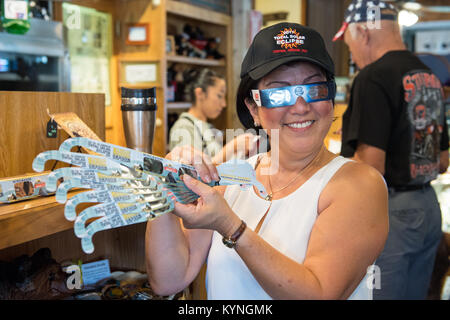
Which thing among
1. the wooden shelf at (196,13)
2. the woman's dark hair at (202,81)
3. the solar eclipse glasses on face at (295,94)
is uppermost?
the wooden shelf at (196,13)

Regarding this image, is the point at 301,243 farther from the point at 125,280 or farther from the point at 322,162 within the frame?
the point at 125,280

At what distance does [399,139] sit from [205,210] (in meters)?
1.54

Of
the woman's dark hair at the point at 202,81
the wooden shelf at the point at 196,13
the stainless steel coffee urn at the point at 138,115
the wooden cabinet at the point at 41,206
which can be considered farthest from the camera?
the wooden shelf at the point at 196,13

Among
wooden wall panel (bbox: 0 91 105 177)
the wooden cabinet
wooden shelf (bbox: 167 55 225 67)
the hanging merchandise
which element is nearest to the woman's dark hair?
wooden shelf (bbox: 167 55 225 67)

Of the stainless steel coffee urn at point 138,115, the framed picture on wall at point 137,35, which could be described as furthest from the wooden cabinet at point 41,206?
the framed picture on wall at point 137,35

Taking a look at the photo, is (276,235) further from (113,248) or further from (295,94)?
(113,248)

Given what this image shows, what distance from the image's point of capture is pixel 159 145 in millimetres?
3887

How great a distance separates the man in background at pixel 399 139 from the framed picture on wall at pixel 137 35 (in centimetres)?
217

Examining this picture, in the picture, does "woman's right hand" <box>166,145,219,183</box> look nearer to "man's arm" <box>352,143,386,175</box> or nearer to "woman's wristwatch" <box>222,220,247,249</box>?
"woman's wristwatch" <box>222,220,247,249</box>

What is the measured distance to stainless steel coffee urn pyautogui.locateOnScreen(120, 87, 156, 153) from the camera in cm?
154

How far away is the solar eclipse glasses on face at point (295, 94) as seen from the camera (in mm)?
1185

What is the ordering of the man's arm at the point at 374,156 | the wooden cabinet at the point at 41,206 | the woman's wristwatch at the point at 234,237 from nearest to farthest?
the woman's wristwatch at the point at 234,237, the wooden cabinet at the point at 41,206, the man's arm at the point at 374,156

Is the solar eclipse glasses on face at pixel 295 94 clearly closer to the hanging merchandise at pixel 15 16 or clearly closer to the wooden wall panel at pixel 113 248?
the wooden wall panel at pixel 113 248
